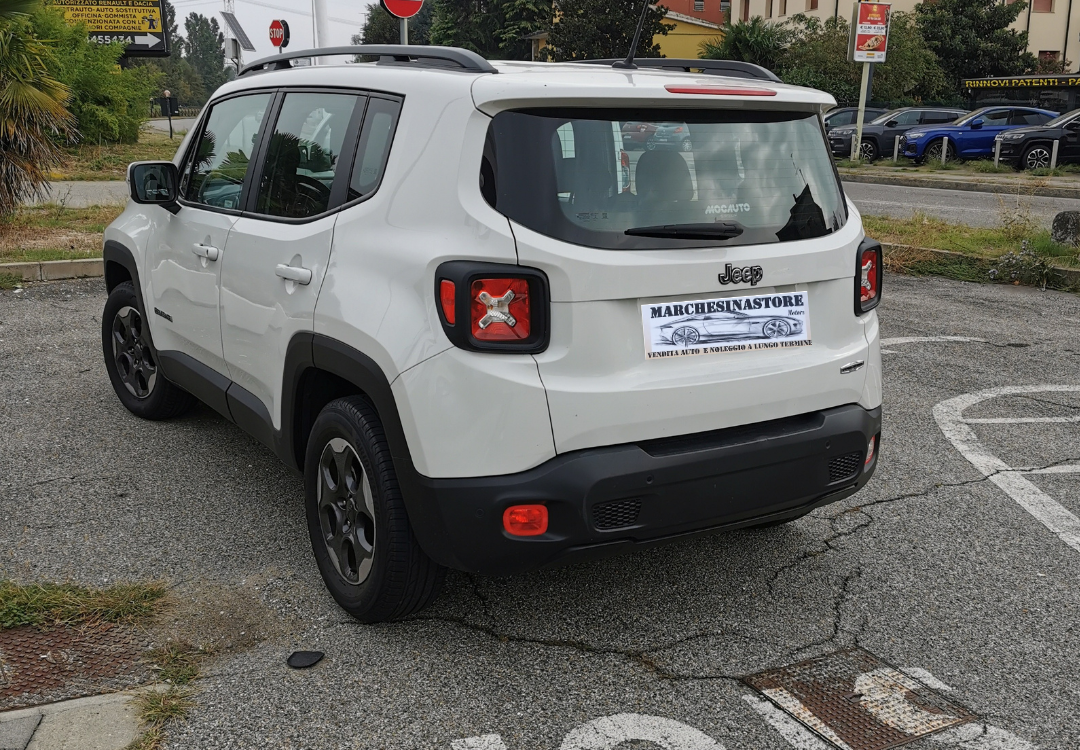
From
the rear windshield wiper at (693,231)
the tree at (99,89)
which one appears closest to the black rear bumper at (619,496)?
the rear windshield wiper at (693,231)

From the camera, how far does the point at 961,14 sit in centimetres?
4350

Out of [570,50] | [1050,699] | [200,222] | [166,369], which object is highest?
[570,50]

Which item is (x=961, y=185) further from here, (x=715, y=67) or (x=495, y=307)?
(x=495, y=307)

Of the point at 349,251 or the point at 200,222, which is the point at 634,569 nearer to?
the point at 349,251

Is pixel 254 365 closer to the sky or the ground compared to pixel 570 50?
closer to the ground

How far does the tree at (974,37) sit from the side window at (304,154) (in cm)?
4439

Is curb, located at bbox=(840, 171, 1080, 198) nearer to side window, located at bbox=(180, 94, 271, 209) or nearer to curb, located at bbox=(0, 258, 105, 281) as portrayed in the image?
curb, located at bbox=(0, 258, 105, 281)

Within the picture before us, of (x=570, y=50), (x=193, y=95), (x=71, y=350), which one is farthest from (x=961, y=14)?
(x=193, y=95)

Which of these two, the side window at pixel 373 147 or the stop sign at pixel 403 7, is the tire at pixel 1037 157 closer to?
the stop sign at pixel 403 7

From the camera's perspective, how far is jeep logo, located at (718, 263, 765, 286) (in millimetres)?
3088

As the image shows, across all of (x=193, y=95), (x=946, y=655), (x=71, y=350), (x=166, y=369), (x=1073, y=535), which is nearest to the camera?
(x=946, y=655)

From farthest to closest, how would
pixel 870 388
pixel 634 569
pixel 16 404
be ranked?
pixel 16 404 → pixel 634 569 → pixel 870 388

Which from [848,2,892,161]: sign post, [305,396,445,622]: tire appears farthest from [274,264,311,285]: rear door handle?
[848,2,892,161]: sign post

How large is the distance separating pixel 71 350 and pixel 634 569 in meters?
4.76
